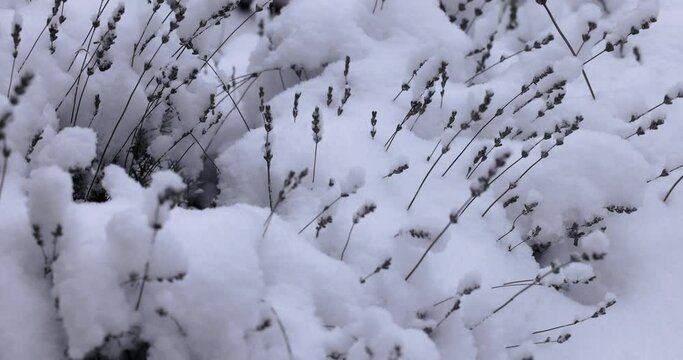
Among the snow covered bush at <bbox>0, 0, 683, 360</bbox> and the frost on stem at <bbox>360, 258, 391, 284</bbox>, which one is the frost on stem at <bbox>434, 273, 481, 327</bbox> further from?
the frost on stem at <bbox>360, 258, 391, 284</bbox>

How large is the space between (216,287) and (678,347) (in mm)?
1405

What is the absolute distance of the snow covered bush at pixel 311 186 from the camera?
1151mm

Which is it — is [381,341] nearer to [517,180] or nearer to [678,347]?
[517,180]

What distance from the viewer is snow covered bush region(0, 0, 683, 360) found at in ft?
3.78

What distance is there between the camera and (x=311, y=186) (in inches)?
70.8

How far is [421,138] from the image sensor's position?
212 centimetres

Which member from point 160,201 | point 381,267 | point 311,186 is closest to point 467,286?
point 381,267

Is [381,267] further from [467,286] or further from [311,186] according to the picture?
[311,186]

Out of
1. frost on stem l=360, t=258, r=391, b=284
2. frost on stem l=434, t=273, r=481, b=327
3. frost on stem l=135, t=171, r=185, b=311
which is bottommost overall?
frost on stem l=135, t=171, r=185, b=311

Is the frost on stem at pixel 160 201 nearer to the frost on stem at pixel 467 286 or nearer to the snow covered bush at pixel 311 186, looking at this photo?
the snow covered bush at pixel 311 186

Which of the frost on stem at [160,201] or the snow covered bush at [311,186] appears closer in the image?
the frost on stem at [160,201]

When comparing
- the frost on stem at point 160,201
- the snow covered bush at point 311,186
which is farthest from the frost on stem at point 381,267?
the frost on stem at point 160,201

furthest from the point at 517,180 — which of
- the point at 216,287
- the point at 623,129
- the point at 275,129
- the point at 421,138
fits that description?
the point at 216,287

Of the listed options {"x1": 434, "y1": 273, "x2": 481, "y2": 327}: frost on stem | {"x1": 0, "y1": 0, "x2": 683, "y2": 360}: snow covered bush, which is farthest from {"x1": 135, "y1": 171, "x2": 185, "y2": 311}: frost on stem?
{"x1": 434, "y1": 273, "x2": 481, "y2": 327}: frost on stem
